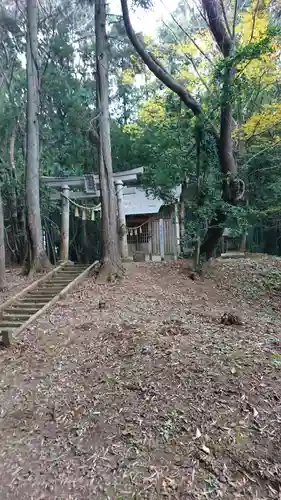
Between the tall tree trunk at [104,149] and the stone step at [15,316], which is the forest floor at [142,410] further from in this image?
the tall tree trunk at [104,149]

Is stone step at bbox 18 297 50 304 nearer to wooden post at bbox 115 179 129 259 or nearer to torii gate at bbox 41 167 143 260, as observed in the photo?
torii gate at bbox 41 167 143 260

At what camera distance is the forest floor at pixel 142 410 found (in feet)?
7.75

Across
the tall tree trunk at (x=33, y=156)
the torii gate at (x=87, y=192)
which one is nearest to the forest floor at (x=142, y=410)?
the tall tree trunk at (x=33, y=156)

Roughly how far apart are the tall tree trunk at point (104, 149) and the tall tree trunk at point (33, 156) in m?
1.87

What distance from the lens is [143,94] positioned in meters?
15.8

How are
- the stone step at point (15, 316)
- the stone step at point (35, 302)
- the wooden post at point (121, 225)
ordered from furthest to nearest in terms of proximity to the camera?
the wooden post at point (121, 225), the stone step at point (35, 302), the stone step at point (15, 316)

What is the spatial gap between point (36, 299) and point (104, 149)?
4.18 meters

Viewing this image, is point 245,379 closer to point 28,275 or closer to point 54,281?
point 54,281

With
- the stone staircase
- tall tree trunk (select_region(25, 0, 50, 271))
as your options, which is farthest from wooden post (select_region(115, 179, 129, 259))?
tall tree trunk (select_region(25, 0, 50, 271))

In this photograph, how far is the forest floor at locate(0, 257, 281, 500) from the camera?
2.36 metres

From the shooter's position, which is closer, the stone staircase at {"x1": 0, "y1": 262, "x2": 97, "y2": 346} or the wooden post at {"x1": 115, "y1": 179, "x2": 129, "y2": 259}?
the stone staircase at {"x1": 0, "y1": 262, "x2": 97, "y2": 346}

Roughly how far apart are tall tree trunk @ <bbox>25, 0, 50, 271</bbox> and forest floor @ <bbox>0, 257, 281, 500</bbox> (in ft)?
12.7

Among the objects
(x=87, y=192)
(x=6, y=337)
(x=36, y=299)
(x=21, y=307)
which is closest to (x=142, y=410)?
(x=6, y=337)

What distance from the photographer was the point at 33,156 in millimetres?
9492
